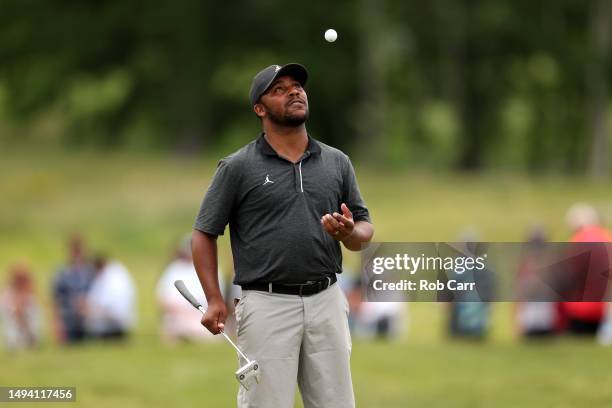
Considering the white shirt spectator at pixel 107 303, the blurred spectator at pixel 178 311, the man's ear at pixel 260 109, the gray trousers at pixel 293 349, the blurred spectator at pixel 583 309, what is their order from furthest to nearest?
the white shirt spectator at pixel 107 303 < the blurred spectator at pixel 178 311 < the blurred spectator at pixel 583 309 < the man's ear at pixel 260 109 < the gray trousers at pixel 293 349

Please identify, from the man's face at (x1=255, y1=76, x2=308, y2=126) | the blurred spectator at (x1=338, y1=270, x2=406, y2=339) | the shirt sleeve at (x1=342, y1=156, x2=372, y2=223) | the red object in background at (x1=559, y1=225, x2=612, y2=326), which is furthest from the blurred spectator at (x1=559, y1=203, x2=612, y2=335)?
the man's face at (x1=255, y1=76, x2=308, y2=126)

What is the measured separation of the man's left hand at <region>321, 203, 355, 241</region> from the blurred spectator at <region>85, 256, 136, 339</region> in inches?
424

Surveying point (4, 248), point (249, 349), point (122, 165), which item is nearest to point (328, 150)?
point (249, 349)

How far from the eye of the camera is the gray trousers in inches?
229

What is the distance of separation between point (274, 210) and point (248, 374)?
762 mm

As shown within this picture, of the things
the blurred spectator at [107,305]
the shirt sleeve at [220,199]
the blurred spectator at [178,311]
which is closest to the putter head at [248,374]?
the shirt sleeve at [220,199]

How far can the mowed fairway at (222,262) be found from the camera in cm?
1230

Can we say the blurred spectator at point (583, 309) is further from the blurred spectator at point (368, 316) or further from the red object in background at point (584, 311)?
the blurred spectator at point (368, 316)

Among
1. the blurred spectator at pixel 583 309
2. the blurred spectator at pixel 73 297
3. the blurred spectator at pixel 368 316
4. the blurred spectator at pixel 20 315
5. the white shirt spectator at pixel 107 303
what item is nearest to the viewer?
the blurred spectator at pixel 583 309

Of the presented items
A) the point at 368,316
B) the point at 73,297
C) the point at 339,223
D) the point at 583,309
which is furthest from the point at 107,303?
the point at 339,223

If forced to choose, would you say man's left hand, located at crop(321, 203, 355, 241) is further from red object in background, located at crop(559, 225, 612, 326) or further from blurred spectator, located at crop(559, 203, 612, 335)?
red object in background, located at crop(559, 225, 612, 326)

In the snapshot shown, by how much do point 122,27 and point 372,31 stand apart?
836 cm

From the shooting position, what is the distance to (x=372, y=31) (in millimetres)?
41625

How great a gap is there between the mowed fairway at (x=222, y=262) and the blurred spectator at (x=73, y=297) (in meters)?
0.51
